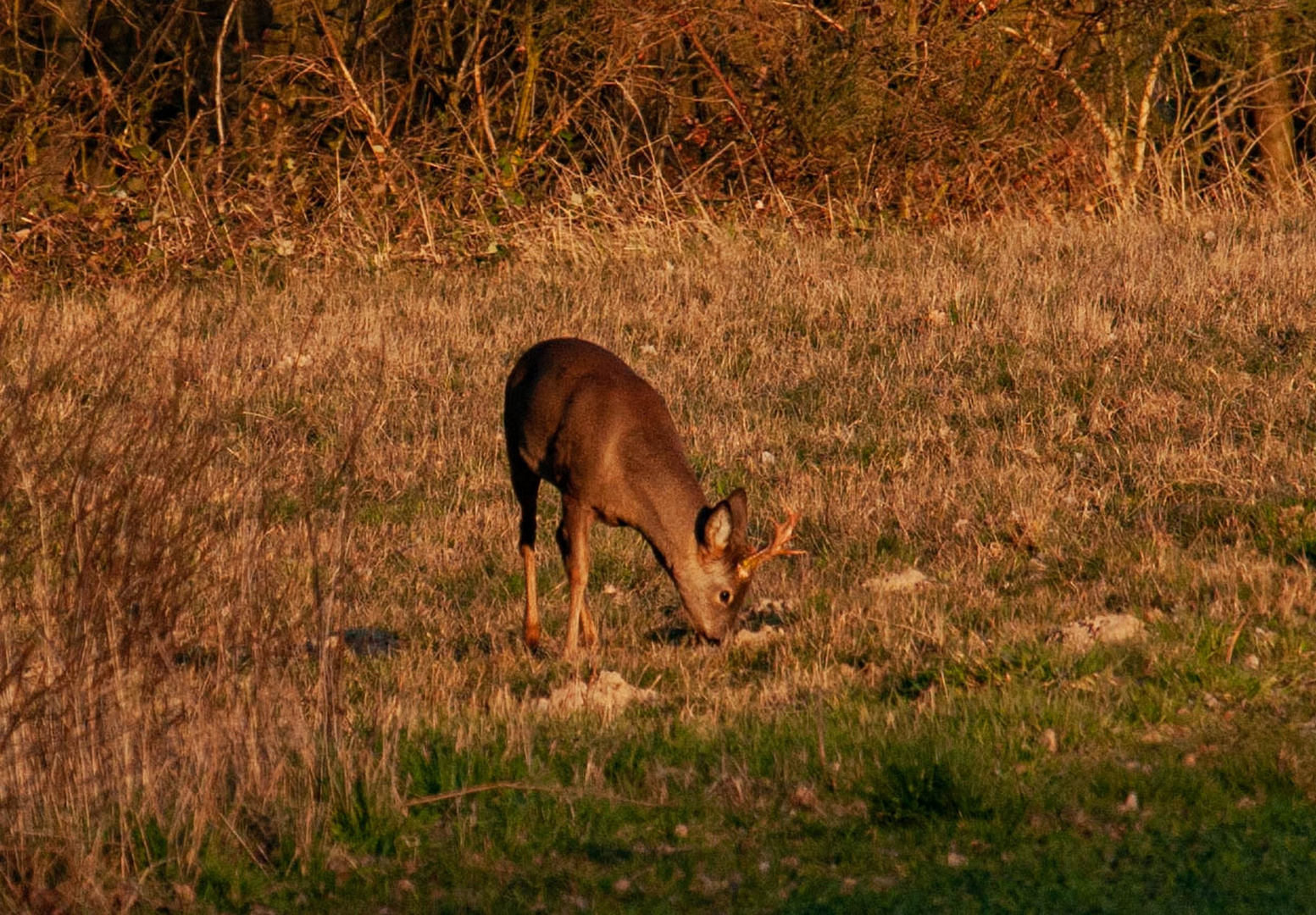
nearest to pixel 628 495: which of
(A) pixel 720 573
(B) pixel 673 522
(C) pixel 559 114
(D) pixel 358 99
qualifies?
(B) pixel 673 522

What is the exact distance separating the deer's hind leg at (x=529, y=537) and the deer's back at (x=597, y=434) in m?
0.16

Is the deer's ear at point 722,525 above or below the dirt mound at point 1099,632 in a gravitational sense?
above

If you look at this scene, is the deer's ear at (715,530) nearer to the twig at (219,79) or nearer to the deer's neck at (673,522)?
the deer's neck at (673,522)

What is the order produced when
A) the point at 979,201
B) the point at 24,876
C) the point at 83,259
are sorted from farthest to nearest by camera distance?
the point at 979,201
the point at 83,259
the point at 24,876

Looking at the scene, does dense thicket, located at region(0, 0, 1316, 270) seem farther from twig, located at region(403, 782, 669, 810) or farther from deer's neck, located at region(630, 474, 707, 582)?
twig, located at region(403, 782, 669, 810)

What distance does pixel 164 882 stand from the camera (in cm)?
538

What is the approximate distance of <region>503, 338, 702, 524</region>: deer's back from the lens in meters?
8.18

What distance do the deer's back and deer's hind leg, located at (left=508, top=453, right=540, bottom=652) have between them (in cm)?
16

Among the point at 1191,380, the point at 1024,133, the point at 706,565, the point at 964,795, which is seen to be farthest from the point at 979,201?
the point at 964,795

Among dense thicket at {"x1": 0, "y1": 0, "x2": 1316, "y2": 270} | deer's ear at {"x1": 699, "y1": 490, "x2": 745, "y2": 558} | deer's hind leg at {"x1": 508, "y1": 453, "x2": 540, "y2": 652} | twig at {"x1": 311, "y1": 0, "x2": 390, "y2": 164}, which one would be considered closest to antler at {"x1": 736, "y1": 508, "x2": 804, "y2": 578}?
deer's ear at {"x1": 699, "y1": 490, "x2": 745, "y2": 558}

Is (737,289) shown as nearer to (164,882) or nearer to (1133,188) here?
(1133,188)

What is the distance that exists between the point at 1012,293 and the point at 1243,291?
1823mm

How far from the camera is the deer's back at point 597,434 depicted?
8.18 m

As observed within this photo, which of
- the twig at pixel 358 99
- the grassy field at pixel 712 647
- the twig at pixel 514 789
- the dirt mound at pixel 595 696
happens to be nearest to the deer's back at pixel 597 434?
the grassy field at pixel 712 647
